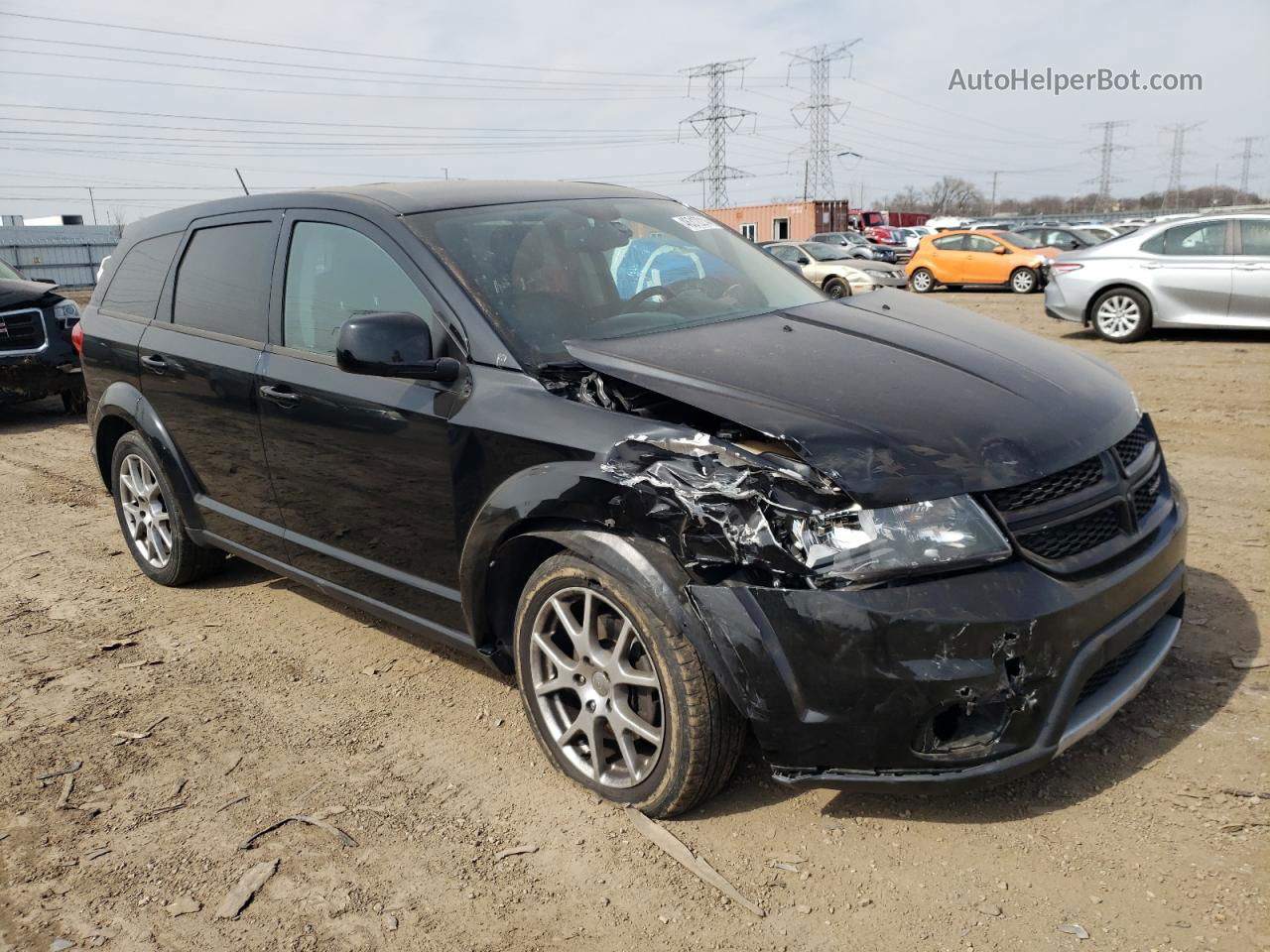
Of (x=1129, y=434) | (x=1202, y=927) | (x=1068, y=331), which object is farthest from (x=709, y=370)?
(x=1068, y=331)

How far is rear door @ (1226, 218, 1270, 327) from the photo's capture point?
1115cm

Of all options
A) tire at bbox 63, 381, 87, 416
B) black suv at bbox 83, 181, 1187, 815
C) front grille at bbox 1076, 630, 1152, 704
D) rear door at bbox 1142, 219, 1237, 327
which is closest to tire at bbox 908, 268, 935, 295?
rear door at bbox 1142, 219, 1237, 327

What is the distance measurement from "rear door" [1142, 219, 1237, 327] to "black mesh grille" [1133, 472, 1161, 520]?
9869mm

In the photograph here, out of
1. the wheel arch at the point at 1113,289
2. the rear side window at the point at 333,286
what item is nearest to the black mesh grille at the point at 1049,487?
the rear side window at the point at 333,286

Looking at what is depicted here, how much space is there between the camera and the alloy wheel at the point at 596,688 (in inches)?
113

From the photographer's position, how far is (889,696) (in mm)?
2471

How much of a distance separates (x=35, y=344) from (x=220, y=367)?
7.08m

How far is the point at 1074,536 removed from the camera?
2660 mm

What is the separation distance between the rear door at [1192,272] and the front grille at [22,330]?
12039 mm

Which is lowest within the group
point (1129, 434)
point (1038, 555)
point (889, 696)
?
point (889, 696)

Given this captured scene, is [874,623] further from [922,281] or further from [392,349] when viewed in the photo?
[922,281]

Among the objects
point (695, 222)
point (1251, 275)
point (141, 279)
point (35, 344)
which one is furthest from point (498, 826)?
point (1251, 275)

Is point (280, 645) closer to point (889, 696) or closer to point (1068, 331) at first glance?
point (889, 696)

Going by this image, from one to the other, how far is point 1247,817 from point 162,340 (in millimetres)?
4522
